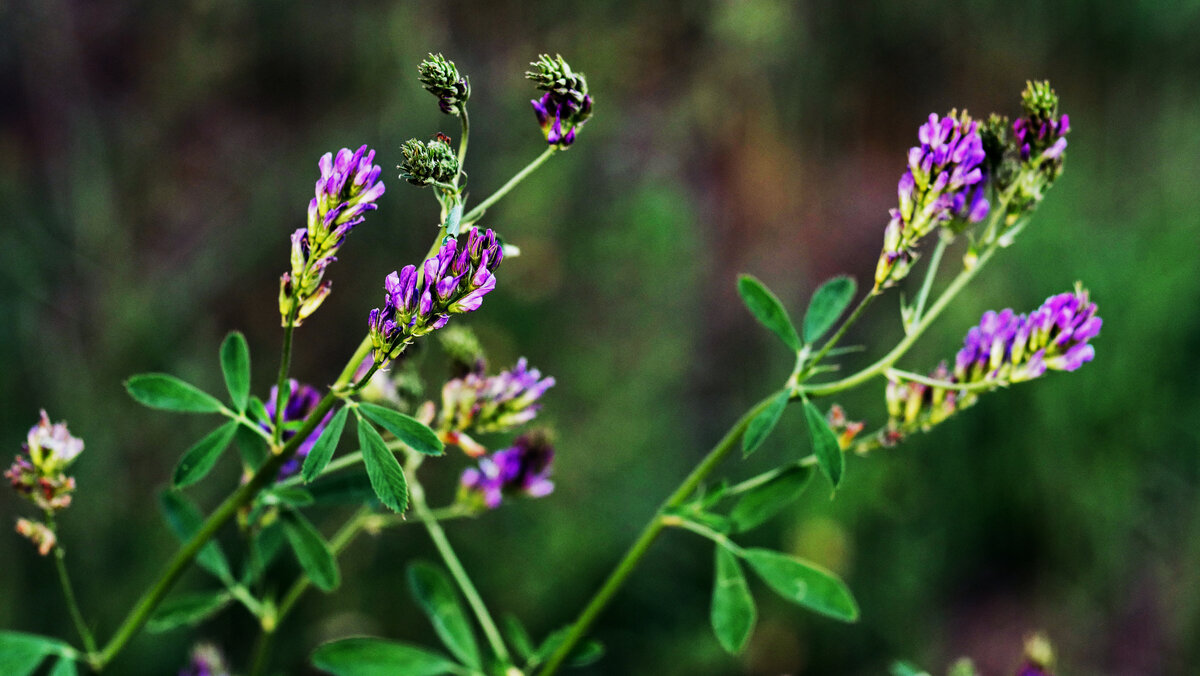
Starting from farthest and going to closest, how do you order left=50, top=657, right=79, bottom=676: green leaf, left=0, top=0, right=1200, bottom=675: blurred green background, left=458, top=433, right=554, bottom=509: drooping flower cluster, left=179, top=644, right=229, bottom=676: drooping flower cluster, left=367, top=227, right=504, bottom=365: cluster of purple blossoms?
left=0, top=0, right=1200, bottom=675: blurred green background < left=179, top=644, right=229, bottom=676: drooping flower cluster < left=458, top=433, right=554, bottom=509: drooping flower cluster < left=50, top=657, right=79, bottom=676: green leaf < left=367, top=227, right=504, bottom=365: cluster of purple blossoms

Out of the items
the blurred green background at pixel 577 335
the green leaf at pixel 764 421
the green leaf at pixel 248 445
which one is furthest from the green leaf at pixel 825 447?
the blurred green background at pixel 577 335

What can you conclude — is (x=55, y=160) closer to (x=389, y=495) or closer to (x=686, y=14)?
(x=686, y=14)

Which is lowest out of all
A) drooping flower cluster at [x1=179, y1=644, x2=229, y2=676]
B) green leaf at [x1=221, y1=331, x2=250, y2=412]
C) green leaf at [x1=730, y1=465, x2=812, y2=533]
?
drooping flower cluster at [x1=179, y1=644, x2=229, y2=676]

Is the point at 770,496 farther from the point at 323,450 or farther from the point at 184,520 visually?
the point at 184,520

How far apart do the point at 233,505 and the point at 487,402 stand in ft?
0.75

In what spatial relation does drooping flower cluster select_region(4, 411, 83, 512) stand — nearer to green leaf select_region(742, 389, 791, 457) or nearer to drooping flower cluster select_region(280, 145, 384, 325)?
drooping flower cluster select_region(280, 145, 384, 325)

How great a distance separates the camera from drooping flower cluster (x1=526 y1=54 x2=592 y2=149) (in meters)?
0.74

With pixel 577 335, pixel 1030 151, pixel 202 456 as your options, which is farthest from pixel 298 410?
pixel 577 335

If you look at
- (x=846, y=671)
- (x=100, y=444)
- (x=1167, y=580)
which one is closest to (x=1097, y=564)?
(x=1167, y=580)

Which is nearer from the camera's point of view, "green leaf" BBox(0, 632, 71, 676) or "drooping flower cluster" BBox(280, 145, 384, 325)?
"drooping flower cluster" BBox(280, 145, 384, 325)

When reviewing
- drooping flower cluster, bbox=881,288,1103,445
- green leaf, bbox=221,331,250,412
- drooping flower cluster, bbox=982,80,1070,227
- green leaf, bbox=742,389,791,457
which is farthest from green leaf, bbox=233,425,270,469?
drooping flower cluster, bbox=982,80,1070,227

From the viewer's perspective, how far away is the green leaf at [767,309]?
95cm

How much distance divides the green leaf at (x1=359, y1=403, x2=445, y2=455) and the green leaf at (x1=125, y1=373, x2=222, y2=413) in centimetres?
15

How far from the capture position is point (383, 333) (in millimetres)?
654
